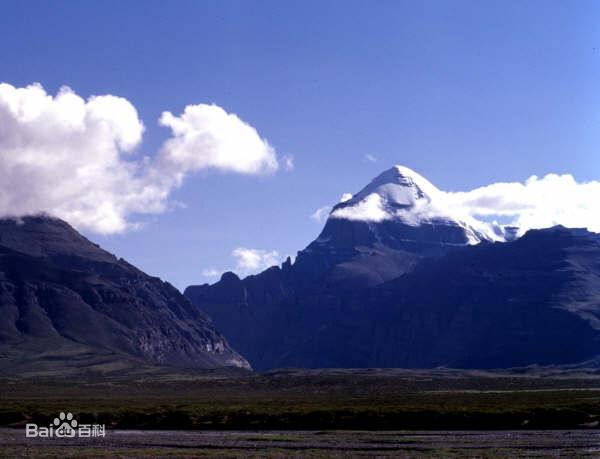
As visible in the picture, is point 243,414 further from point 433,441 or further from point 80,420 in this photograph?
point 433,441

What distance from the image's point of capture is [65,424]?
11444cm

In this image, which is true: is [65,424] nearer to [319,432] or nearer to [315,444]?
[319,432]

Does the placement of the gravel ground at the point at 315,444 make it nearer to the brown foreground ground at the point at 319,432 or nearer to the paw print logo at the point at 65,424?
the brown foreground ground at the point at 319,432

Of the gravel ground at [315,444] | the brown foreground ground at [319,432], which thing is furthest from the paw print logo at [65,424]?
the gravel ground at [315,444]

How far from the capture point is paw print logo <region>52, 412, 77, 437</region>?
107m

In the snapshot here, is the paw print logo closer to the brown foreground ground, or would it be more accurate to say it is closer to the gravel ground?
the brown foreground ground

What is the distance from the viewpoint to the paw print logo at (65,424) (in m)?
107

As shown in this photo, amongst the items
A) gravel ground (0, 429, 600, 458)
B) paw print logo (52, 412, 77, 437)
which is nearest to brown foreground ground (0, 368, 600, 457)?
gravel ground (0, 429, 600, 458)

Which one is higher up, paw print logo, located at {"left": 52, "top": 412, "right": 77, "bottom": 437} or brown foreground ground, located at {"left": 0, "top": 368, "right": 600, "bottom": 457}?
paw print logo, located at {"left": 52, "top": 412, "right": 77, "bottom": 437}

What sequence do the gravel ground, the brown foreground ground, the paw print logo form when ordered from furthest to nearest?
the paw print logo, the brown foreground ground, the gravel ground

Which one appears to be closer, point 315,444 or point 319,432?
point 315,444

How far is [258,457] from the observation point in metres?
74.1

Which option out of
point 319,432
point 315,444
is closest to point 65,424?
point 319,432

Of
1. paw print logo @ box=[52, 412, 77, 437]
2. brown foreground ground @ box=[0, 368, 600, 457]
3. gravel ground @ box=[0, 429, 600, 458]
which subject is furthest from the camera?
paw print logo @ box=[52, 412, 77, 437]
